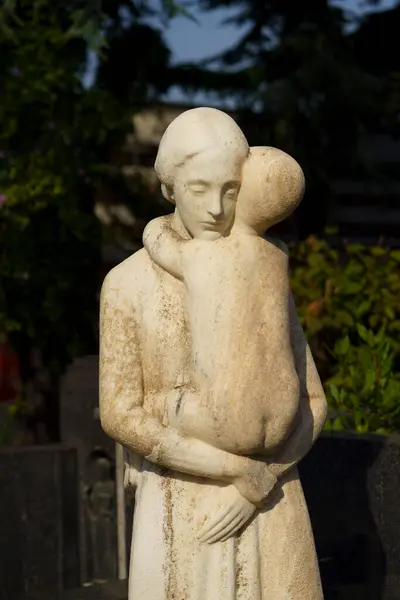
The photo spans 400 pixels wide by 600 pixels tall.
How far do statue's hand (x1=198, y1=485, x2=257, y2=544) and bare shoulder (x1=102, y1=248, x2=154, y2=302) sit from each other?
581mm

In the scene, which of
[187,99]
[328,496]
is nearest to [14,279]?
[187,99]

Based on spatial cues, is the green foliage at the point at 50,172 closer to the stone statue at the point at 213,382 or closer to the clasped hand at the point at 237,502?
the stone statue at the point at 213,382

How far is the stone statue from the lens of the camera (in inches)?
137

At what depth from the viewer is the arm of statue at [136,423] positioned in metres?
3.48

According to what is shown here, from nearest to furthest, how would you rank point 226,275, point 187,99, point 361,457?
point 226,275 < point 361,457 < point 187,99

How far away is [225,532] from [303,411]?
40cm

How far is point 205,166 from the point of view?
3498 millimetres

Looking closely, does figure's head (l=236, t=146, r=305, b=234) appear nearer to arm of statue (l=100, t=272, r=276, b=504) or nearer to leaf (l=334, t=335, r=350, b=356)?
arm of statue (l=100, t=272, r=276, b=504)

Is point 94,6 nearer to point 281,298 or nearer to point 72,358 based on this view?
point 72,358

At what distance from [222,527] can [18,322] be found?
556 centimetres

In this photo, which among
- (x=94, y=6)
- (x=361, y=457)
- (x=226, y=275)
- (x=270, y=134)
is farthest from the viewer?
(x=270, y=134)

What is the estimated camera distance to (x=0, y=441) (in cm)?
911

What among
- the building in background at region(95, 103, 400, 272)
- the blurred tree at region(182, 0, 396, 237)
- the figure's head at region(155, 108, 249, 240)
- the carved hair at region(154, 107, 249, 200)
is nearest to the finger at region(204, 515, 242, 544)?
the figure's head at region(155, 108, 249, 240)

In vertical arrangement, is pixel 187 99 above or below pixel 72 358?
above
